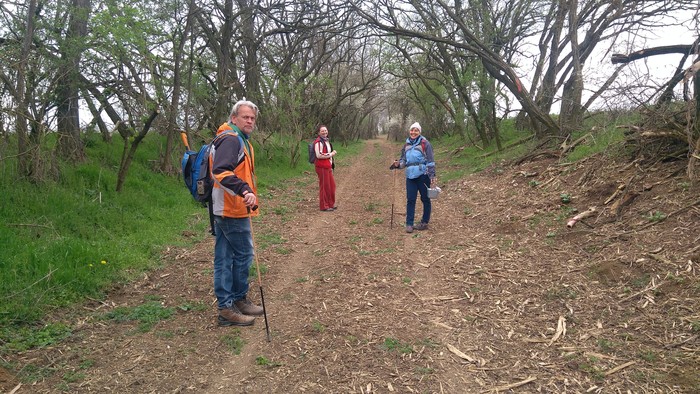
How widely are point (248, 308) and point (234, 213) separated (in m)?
1.04

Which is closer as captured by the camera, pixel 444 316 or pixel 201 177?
pixel 201 177

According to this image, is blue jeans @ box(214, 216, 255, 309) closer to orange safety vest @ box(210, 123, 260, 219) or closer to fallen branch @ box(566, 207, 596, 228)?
orange safety vest @ box(210, 123, 260, 219)

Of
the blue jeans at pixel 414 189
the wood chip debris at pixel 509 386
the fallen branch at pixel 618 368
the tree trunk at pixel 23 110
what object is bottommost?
the wood chip debris at pixel 509 386

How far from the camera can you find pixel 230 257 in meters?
4.30

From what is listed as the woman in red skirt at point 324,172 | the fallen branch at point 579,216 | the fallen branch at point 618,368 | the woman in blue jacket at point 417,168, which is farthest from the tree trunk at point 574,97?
the fallen branch at point 618,368

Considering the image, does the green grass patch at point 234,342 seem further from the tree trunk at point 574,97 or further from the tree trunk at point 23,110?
the tree trunk at point 574,97

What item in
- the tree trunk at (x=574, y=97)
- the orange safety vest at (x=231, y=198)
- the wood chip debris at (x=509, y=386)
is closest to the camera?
the wood chip debris at (x=509, y=386)

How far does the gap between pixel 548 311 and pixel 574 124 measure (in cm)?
842

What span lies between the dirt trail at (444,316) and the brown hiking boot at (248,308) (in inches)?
6.5

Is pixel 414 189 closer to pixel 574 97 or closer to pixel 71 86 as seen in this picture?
pixel 574 97

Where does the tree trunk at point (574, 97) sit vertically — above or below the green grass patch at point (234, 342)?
above

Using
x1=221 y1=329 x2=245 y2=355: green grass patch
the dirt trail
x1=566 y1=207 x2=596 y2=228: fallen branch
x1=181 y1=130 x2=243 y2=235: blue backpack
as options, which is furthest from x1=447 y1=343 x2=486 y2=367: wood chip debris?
x1=566 y1=207 x2=596 y2=228: fallen branch

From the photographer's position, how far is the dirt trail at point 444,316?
3.28 meters

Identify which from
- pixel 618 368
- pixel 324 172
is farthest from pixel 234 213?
pixel 324 172
